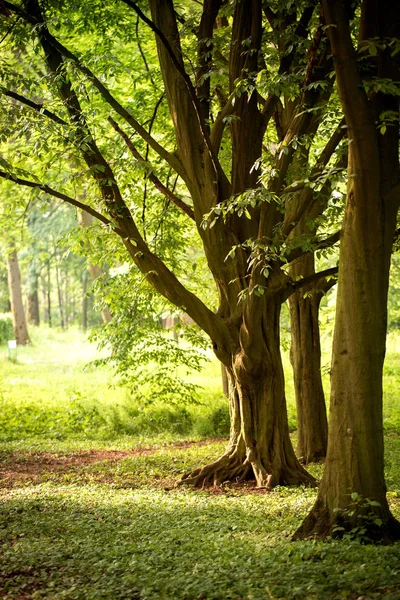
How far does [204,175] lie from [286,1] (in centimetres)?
248

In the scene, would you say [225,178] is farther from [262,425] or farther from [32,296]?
[32,296]

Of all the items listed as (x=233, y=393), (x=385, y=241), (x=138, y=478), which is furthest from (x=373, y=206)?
(x=138, y=478)

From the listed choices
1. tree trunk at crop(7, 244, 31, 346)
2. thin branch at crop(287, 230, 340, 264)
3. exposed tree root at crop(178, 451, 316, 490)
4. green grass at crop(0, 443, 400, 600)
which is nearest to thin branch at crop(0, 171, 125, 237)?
thin branch at crop(287, 230, 340, 264)

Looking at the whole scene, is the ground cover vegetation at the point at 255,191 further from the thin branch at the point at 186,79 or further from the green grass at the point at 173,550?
the green grass at the point at 173,550

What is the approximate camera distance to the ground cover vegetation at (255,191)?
607 cm

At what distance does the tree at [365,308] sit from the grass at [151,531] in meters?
0.49

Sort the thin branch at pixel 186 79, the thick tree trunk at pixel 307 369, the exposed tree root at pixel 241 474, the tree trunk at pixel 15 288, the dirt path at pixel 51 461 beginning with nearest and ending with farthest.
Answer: the thin branch at pixel 186 79 → the exposed tree root at pixel 241 474 → the dirt path at pixel 51 461 → the thick tree trunk at pixel 307 369 → the tree trunk at pixel 15 288

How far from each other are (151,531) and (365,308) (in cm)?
309

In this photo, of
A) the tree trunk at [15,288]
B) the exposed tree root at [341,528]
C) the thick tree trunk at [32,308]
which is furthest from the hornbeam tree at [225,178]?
the thick tree trunk at [32,308]

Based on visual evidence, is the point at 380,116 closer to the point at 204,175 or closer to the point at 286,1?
the point at 286,1

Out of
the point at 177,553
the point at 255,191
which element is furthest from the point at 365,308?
the point at 177,553

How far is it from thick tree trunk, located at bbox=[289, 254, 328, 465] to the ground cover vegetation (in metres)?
0.03

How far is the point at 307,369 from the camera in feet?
37.0

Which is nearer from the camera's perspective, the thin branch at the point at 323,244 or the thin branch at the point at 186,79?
the thin branch at the point at 323,244
